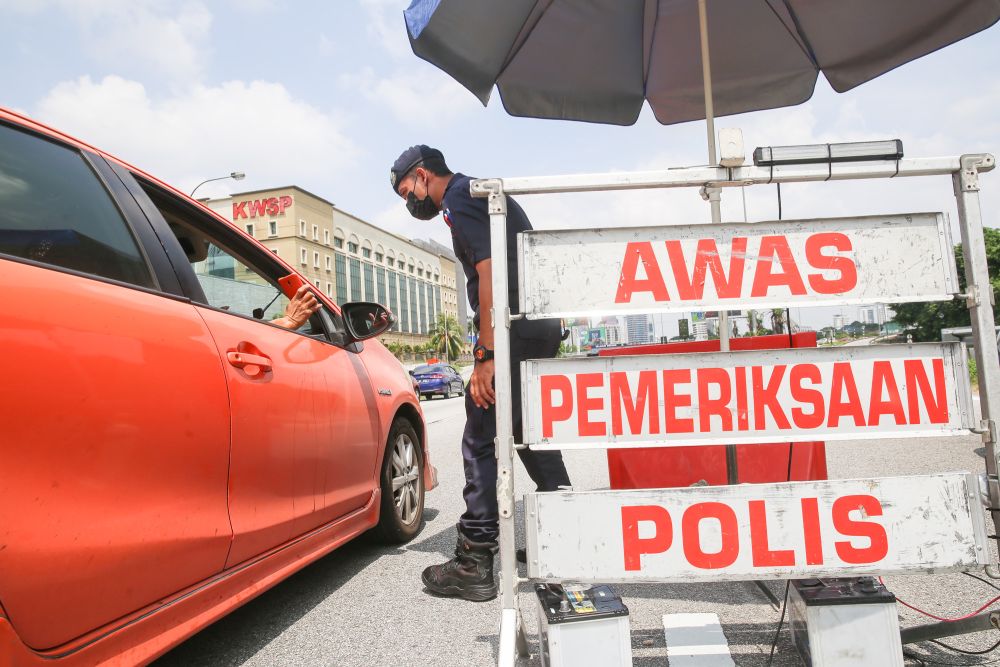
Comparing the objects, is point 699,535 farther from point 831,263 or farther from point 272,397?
point 272,397

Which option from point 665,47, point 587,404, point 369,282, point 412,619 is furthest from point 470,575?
point 369,282

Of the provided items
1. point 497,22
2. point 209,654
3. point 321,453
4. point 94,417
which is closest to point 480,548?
point 321,453

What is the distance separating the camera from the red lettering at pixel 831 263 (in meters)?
1.88

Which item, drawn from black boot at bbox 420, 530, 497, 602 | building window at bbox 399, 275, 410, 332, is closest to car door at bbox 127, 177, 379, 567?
black boot at bbox 420, 530, 497, 602

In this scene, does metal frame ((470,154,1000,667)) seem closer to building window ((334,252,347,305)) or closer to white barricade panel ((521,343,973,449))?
white barricade panel ((521,343,973,449))

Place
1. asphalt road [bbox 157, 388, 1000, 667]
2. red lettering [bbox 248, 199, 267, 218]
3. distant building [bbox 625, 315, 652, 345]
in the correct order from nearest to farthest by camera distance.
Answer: distant building [bbox 625, 315, 652, 345] → asphalt road [bbox 157, 388, 1000, 667] → red lettering [bbox 248, 199, 267, 218]

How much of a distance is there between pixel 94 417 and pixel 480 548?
172 cm

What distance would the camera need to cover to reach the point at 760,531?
181 cm

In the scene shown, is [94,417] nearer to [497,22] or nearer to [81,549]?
[81,549]

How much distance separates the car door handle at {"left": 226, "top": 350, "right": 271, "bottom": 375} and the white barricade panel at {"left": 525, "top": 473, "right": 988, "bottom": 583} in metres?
1.06

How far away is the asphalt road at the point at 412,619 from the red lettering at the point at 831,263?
23.1 inches

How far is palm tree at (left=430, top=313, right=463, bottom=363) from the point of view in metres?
101

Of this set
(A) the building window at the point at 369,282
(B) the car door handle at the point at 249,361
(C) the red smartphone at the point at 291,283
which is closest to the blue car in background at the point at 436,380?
(C) the red smartphone at the point at 291,283

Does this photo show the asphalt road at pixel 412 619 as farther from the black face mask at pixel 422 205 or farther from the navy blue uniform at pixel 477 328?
the black face mask at pixel 422 205
